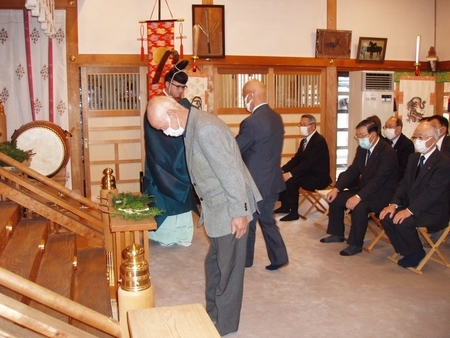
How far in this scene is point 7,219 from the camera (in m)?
3.25

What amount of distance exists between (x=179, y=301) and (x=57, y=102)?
401cm

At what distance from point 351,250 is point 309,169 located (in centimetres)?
150

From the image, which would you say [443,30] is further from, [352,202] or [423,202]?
[423,202]

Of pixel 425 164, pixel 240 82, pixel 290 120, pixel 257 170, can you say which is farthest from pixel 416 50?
pixel 257 170

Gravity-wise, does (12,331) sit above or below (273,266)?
above

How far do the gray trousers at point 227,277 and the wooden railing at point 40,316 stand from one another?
3.80 ft

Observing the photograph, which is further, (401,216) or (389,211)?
(389,211)

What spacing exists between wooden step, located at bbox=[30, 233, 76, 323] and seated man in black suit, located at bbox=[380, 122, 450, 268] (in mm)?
2513

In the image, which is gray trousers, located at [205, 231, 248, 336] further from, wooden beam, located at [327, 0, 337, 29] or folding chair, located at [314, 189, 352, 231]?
wooden beam, located at [327, 0, 337, 29]

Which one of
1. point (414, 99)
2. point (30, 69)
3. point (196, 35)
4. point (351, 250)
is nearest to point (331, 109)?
point (414, 99)

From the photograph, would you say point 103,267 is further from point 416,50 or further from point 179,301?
point 416,50

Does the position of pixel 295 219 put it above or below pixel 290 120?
below

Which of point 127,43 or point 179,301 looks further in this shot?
point 127,43

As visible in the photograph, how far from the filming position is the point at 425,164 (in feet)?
13.2
